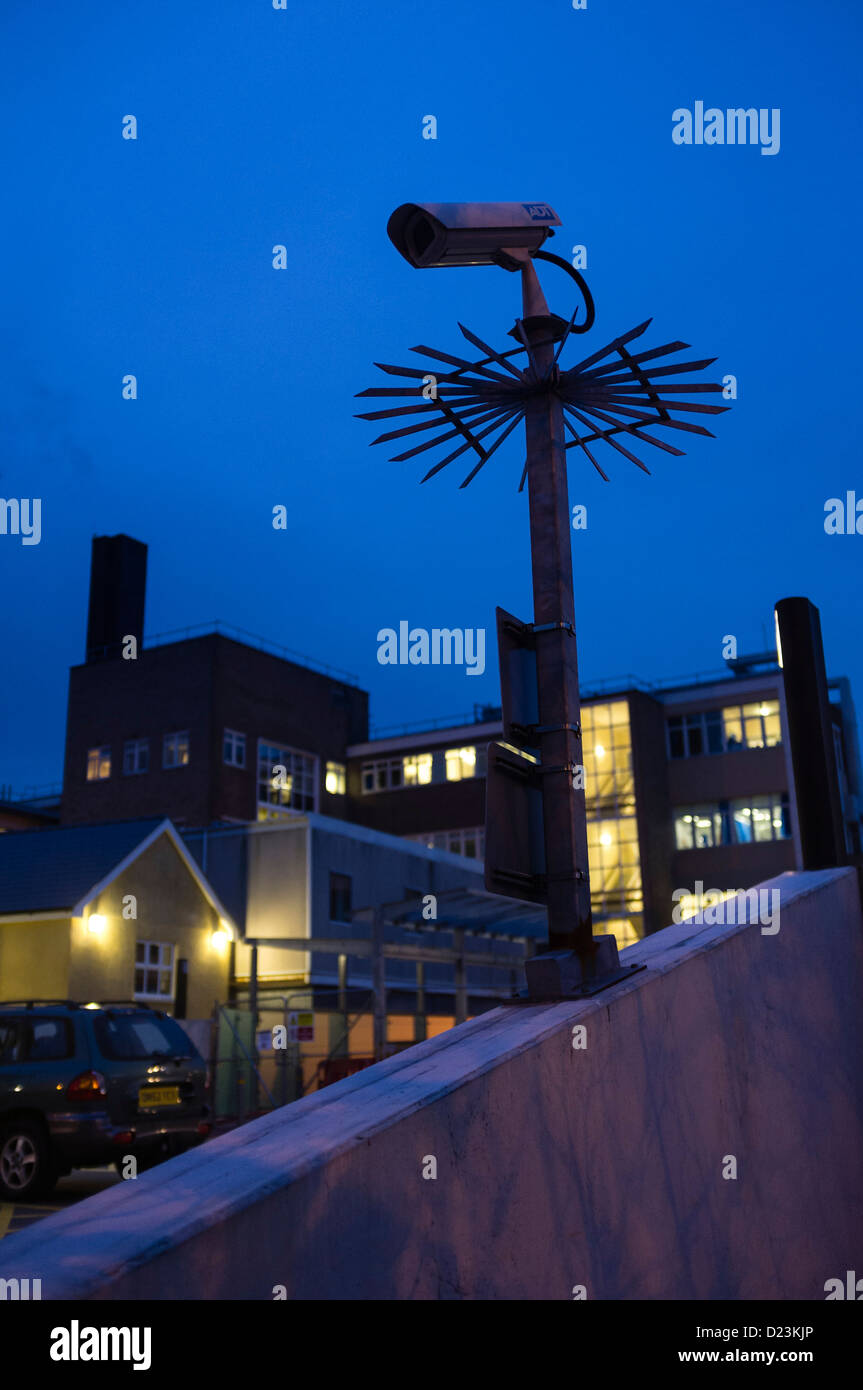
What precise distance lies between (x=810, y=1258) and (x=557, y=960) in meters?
2.92

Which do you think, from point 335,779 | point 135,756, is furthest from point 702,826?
point 135,756

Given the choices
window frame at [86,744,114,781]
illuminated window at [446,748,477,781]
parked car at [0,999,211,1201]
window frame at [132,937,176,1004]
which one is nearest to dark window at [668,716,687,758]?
illuminated window at [446,748,477,781]

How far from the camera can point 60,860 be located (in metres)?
26.4

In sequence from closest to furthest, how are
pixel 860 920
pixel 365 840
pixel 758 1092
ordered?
1. pixel 758 1092
2. pixel 860 920
3. pixel 365 840

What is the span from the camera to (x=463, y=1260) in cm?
415

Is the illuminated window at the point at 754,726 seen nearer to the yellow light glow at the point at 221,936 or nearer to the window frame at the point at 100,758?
the window frame at the point at 100,758

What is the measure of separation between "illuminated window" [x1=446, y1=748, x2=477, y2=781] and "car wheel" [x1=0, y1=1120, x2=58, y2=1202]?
1678 inches

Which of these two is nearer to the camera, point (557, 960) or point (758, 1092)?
point (557, 960)

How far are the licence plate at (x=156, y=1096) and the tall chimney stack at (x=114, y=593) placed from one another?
39206 millimetres

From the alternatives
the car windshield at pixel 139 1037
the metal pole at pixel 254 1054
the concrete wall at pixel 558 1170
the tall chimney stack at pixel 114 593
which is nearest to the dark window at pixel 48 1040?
the car windshield at pixel 139 1037

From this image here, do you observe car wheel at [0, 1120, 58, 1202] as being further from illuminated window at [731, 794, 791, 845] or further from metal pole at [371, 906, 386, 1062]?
illuminated window at [731, 794, 791, 845]

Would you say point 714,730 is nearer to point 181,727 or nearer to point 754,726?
point 754,726

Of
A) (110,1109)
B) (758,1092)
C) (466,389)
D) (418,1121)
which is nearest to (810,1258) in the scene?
(758,1092)
